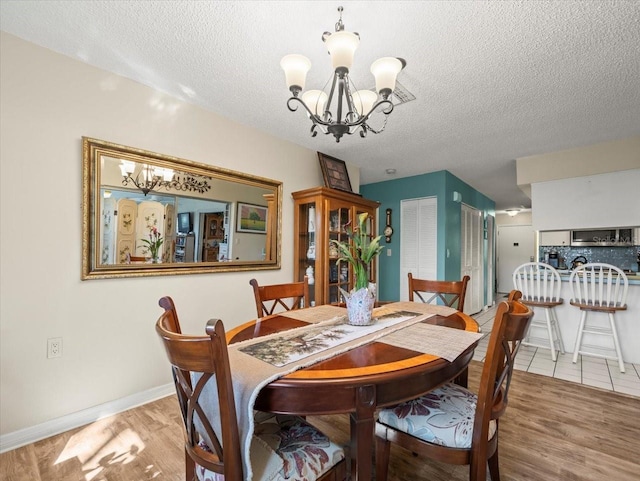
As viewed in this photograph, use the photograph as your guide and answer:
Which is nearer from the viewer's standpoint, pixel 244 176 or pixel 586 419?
pixel 586 419

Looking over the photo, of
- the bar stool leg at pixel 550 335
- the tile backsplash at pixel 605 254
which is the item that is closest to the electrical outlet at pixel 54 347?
the bar stool leg at pixel 550 335

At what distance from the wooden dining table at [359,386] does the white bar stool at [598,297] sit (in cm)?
278

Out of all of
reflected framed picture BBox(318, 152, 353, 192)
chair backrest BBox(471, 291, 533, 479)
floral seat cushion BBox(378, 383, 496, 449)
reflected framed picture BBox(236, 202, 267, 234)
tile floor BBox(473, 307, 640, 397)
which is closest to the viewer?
chair backrest BBox(471, 291, 533, 479)

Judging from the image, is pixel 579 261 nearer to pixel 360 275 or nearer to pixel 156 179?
pixel 360 275

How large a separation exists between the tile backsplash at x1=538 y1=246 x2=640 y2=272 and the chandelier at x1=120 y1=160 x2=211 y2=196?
180 inches

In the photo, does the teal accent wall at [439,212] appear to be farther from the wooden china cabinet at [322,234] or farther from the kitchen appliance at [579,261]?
the kitchen appliance at [579,261]

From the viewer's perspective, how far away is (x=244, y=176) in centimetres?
287

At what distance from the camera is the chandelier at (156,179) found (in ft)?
7.07

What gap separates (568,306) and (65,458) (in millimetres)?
4528

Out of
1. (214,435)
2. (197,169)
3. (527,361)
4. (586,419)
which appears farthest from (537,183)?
(214,435)

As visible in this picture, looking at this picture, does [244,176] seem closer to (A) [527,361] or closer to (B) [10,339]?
(B) [10,339]

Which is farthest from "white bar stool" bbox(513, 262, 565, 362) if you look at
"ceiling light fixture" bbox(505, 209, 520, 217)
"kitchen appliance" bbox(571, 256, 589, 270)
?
"ceiling light fixture" bbox(505, 209, 520, 217)

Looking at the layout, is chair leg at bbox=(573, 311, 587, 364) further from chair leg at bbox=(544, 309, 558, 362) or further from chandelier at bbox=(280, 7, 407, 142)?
chandelier at bbox=(280, 7, 407, 142)

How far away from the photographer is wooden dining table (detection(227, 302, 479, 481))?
92 cm
